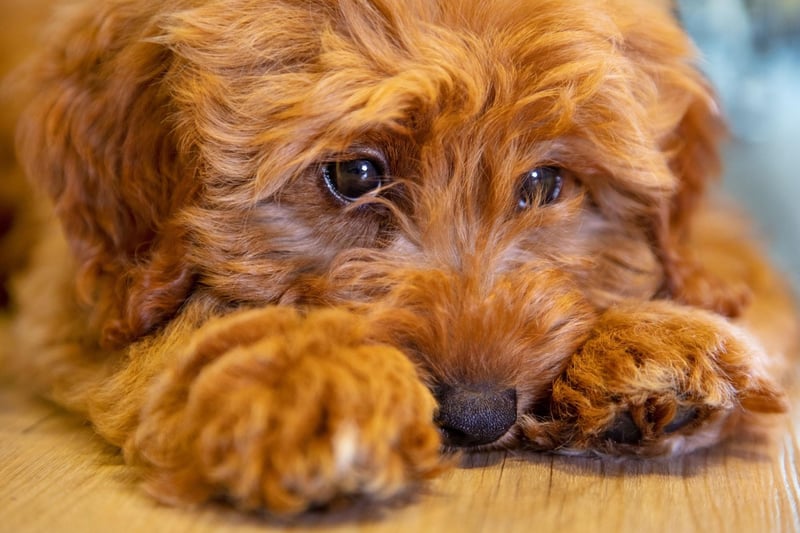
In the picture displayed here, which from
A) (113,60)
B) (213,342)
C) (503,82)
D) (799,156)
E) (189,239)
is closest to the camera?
(213,342)

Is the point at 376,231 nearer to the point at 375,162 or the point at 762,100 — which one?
the point at 375,162

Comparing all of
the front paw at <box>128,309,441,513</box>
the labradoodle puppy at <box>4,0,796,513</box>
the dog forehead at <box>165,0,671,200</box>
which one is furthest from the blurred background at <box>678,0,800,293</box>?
the front paw at <box>128,309,441,513</box>

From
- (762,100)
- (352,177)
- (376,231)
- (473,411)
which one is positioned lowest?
(762,100)

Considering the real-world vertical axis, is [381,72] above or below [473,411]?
above

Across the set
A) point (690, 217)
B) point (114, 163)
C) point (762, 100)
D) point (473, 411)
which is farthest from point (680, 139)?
point (762, 100)

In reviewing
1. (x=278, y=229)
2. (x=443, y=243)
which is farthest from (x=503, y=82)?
(x=278, y=229)

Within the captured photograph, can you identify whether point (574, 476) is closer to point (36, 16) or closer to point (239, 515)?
point (239, 515)
